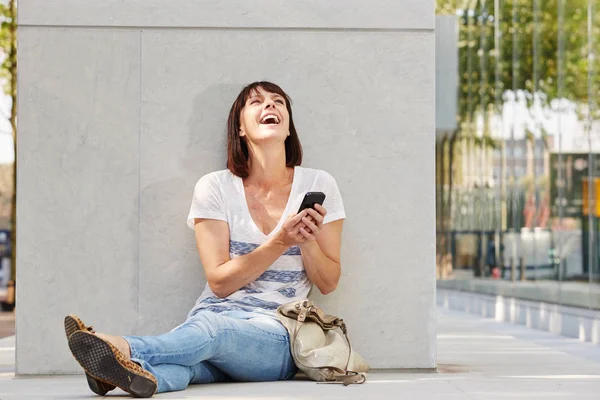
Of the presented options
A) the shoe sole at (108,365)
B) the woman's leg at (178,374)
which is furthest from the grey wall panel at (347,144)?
the shoe sole at (108,365)

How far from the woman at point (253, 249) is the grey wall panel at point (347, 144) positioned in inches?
9.5

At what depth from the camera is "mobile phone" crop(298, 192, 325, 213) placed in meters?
5.15

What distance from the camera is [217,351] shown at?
5.11m

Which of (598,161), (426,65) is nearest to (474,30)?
(598,161)

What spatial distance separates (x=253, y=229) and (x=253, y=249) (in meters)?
0.09

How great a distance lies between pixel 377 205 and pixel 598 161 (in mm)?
5960

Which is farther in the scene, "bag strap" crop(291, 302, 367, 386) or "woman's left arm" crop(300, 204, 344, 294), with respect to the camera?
"woman's left arm" crop(300, 204, 344, 294)

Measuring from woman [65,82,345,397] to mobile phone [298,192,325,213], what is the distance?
0.04 meters

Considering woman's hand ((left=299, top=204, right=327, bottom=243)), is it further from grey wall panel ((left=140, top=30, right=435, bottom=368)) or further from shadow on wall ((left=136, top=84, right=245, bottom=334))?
shadow on wall ((left=136, top=84, right=245, bottom=334))

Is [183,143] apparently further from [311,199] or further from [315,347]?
[315,347]

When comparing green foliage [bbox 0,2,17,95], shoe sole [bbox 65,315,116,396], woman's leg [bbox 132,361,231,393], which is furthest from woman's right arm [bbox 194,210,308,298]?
green foliage [bbox 0,2,17,95]

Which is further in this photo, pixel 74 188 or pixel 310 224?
pixel 74 188

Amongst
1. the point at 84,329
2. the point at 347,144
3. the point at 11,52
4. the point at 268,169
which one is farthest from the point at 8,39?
the point at 84,329

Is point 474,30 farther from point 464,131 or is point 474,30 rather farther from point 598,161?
point 598,161
